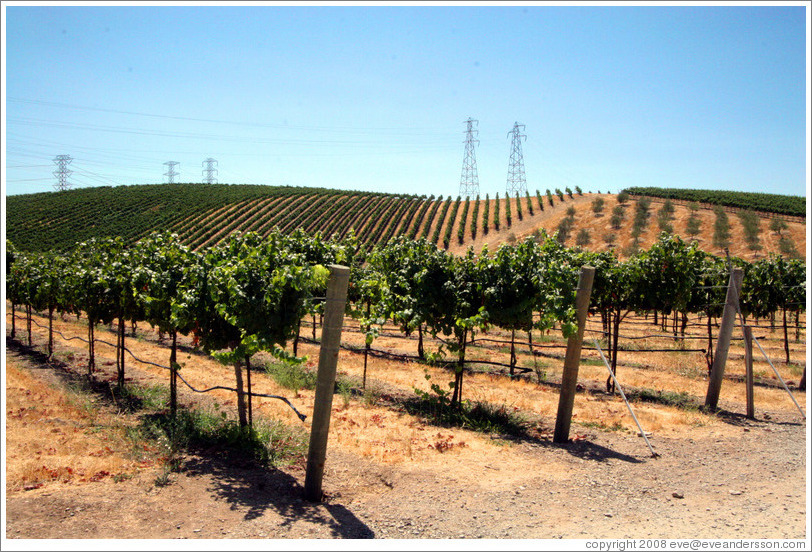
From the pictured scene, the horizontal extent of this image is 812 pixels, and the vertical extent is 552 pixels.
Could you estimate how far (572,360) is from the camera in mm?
9508

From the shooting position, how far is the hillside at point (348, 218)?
56781mm

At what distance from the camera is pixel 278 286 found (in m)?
7.74

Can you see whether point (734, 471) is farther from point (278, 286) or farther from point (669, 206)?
point (669, 206)

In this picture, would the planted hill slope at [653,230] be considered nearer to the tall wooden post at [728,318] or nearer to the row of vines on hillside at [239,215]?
the row of vines on hillside at [239,215]

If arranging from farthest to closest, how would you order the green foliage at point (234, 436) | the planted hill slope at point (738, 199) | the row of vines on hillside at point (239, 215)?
the row of vines on hillside at point (239, 215) < the planted hill slope at point (738, 199) < the green foliage at point (234, 436)

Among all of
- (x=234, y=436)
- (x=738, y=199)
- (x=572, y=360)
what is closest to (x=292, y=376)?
(x=234, y=436)

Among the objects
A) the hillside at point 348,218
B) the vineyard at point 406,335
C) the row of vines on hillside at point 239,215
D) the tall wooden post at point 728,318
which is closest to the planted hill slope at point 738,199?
the hillside at point 348,218

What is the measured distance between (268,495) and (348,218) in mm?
62536

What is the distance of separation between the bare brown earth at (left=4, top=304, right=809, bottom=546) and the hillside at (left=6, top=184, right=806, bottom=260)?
4197 centimetres

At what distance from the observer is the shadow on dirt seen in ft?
20.1

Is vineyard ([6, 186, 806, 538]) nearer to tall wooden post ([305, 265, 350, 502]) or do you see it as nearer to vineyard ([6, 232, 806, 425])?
vineyard ([6, 232, 806, 425])

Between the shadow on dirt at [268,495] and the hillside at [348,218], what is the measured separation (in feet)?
149

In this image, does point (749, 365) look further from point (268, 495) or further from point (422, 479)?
point (268, 495)

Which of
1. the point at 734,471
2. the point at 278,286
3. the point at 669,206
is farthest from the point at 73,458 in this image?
the point at 669,206
